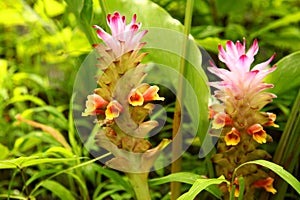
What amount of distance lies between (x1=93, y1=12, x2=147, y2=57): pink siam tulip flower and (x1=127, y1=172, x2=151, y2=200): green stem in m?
0.17

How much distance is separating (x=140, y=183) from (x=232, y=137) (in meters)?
0.15

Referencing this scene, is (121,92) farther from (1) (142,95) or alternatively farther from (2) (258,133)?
(2) (258,133)

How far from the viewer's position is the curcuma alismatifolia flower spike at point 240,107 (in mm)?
605

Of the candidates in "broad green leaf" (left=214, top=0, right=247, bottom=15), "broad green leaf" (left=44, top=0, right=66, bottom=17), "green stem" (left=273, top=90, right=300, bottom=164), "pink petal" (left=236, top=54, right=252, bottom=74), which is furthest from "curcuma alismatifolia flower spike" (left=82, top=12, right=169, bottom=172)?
"broad green leaf" (left=44, top=0, right=66, bottom=17)

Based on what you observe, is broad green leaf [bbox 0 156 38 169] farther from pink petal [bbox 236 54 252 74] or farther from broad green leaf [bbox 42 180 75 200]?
pink petal [bbox 236 54 252 74]

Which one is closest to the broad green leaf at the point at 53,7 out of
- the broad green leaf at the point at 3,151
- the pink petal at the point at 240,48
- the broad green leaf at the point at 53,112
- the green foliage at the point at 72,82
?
the green foliage at the point at 72,82

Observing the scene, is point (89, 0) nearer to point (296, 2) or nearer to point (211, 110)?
point (211, 110)

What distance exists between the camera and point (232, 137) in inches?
24.4

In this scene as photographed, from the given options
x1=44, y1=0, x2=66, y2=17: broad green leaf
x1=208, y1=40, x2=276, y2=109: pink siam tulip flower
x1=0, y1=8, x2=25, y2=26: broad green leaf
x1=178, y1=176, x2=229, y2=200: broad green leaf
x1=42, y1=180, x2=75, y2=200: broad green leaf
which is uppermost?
x1=44, y1=0, x2=66, y2=17: broad green leaf

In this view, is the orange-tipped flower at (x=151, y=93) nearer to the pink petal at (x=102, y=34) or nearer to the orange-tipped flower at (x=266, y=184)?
the pink petal at (x=102, y=34)

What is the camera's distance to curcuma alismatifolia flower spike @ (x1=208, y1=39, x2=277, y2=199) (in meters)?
0.60

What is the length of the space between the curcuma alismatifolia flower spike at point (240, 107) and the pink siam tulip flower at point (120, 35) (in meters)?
0.10

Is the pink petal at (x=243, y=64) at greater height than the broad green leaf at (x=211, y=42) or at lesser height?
lesser

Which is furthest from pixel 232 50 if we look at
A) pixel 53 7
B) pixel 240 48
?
pixel 53 7
